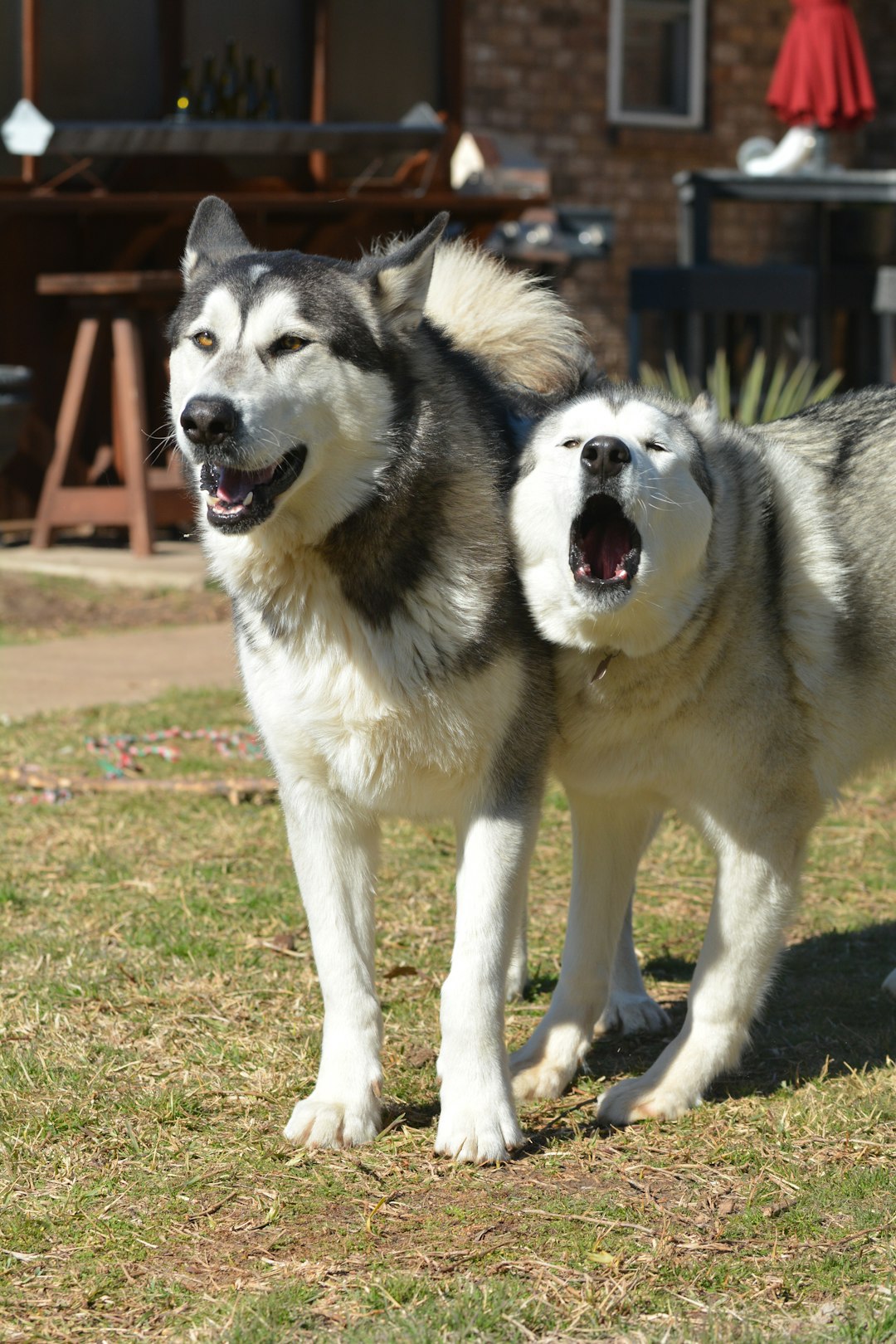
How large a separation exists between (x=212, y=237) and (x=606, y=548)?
116 cm

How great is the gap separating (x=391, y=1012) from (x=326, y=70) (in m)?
9.56

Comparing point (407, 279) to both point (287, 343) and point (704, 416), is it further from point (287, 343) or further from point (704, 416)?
point (704, 416)

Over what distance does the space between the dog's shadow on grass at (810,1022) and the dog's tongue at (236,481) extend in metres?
1.57

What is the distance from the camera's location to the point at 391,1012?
381 centimetres

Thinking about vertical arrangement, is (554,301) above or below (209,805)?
above

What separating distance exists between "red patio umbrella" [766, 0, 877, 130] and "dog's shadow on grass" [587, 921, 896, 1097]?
9.21 meters

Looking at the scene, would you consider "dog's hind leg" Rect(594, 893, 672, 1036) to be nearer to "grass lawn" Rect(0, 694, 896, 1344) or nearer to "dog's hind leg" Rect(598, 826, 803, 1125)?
"grass lawn" Rect(0, 694, 896, 1344)

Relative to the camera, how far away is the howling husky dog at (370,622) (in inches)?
117

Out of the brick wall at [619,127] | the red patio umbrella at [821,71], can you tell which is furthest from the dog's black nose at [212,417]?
the brick wall at [619,127]

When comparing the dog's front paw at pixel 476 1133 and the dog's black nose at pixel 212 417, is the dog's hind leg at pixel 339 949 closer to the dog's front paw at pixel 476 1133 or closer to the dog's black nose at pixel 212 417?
the dog's front paw at pixel 476 1133

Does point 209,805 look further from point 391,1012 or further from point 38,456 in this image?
point 38,456

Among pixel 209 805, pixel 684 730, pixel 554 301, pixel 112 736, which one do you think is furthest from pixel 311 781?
pixel 112 736

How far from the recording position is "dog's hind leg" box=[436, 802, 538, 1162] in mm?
3021

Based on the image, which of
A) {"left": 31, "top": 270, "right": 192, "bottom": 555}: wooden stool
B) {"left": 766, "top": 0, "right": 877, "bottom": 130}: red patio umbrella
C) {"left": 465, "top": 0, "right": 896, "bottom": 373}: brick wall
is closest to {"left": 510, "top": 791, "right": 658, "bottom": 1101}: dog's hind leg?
{"left": 31, "top": 270, "right": 192, "bottom": 555}: wooden stool
